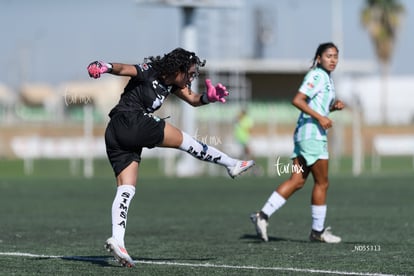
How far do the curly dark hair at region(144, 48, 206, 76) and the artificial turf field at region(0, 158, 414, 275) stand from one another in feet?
5.91

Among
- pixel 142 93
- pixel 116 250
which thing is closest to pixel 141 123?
pixel 142 93

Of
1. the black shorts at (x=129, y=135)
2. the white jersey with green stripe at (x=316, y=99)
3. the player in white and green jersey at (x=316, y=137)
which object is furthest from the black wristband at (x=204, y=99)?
the white jersey with green stripe at (x=316, y=99)

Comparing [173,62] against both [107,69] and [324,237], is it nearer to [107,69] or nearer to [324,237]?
[107,69]

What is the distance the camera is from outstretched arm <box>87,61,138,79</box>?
31.2 ft

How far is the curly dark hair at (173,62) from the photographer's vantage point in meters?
10.0

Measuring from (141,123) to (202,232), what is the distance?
4.21 meters

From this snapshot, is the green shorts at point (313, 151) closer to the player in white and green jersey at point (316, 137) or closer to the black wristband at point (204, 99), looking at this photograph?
the player in white and green jersey at point (316, 137)

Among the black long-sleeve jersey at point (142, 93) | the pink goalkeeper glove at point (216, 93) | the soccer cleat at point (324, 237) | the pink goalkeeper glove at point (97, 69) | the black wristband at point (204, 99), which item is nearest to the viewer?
the pink goalkeeper glove at point (97, 69)

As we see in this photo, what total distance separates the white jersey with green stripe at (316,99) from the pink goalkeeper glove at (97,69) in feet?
10.9

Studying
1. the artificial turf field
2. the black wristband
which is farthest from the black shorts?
the artificial turf field

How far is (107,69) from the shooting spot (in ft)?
31.4

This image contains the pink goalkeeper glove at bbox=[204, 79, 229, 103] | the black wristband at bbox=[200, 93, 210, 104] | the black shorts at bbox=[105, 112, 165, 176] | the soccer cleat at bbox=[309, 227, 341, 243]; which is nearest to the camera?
the black shorts at bbox=[105, 112, 165, 176]

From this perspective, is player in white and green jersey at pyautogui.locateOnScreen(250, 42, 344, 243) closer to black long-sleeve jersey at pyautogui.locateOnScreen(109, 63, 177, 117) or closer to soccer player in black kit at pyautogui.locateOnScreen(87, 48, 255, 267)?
soccer player in black kit at pyautogui.locateOnScreen(87, 48, 255, 267)

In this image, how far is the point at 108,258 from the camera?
10.7m
